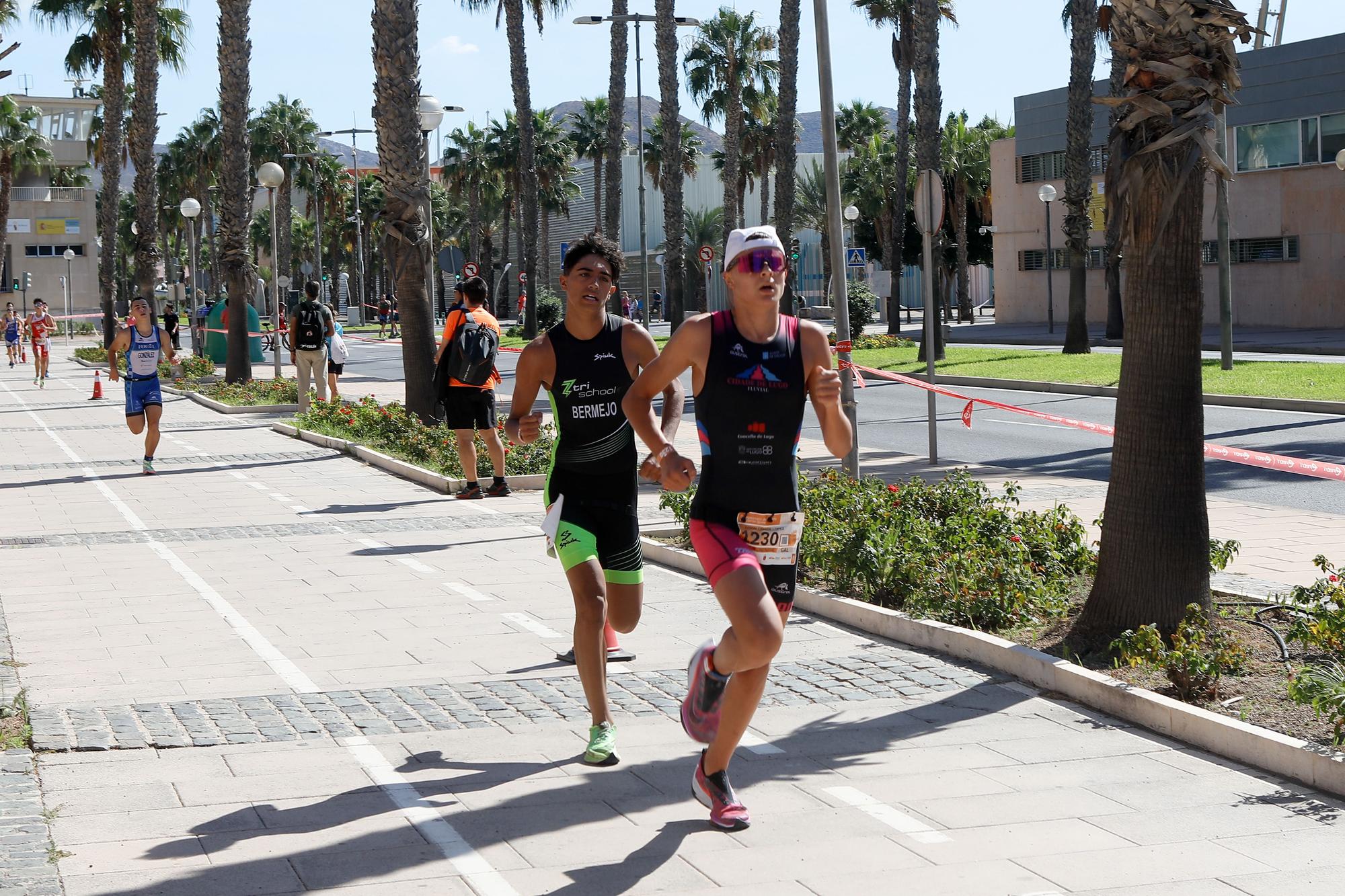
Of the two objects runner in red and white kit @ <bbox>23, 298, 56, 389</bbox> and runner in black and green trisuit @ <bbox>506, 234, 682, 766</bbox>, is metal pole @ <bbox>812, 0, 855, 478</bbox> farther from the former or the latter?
runner in red and white kit @ <bbox>23, 298, 56, 389</bbox>

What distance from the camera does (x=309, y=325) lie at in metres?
23.4

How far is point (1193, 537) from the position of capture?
720 cm

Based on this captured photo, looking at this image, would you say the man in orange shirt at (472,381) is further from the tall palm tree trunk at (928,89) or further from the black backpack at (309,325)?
the tall palm tree trunk at (928,89)

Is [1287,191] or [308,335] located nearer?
[308,335]

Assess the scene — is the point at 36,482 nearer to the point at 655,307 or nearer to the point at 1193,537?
the point at 1193,537

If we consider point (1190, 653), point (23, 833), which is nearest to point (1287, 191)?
point (1190, 653)

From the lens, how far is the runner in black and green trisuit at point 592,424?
617cm

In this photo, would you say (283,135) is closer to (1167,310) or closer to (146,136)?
(146,136)

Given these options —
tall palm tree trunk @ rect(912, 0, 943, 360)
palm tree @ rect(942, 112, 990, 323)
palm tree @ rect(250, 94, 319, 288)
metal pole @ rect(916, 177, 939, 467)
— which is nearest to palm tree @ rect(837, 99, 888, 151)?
palm tree @ rect(942, 112, 990, 323)

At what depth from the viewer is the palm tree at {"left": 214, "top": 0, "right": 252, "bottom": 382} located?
1136 inches

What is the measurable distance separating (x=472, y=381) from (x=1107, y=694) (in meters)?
8.01

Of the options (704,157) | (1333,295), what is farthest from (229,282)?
(704,157)

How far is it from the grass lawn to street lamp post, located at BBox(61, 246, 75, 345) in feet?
142

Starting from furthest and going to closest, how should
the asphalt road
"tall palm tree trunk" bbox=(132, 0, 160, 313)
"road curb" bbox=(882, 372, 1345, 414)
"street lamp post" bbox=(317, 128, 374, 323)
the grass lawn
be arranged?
"street lamp post" bbox=(317, 128, 374, 323) < "tall palm tree trunk" bbox=(132, 0, 160, 313) < the grass lawn < "road curb" bbox=(882, 372, 1345, 414) < the asphalt road
